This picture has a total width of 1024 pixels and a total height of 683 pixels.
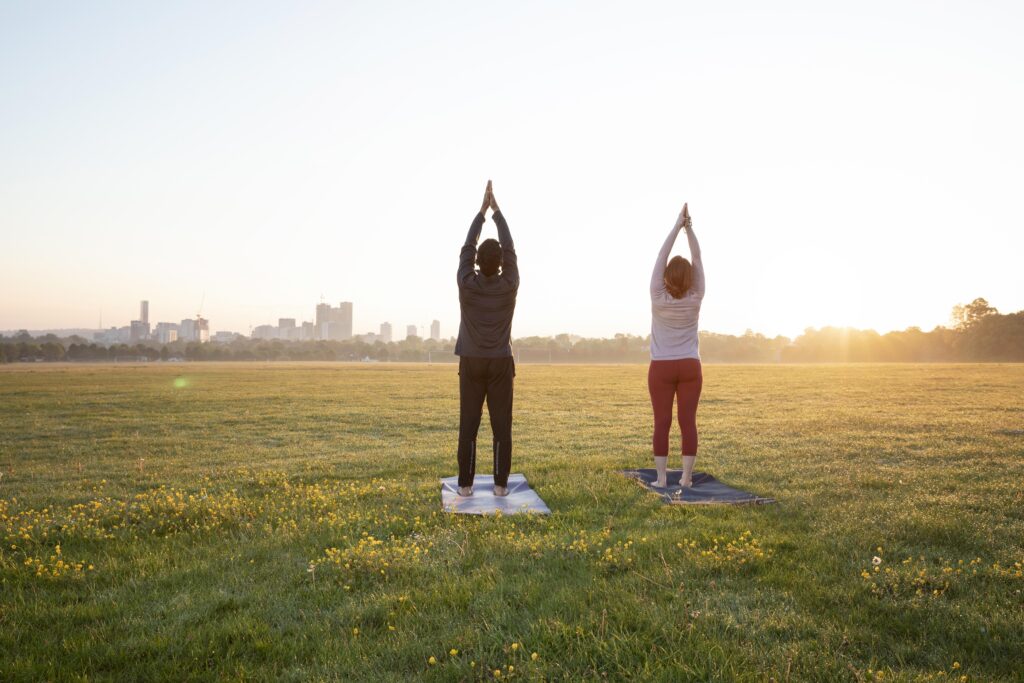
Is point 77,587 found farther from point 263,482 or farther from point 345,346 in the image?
point 345,346

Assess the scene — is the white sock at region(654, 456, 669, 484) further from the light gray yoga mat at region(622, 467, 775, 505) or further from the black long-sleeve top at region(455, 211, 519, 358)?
the black long-sleeve top at region(455, 211, 519, 358)

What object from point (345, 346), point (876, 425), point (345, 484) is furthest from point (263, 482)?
point (345, 346)

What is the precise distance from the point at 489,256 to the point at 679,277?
2.58 meters

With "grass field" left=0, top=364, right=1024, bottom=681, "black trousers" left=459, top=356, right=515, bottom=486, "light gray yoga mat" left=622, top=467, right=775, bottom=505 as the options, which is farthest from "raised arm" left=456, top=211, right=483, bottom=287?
"light gray yoga mat" left=622, top=467, right=775, bottom=505

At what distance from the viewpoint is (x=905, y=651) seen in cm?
421

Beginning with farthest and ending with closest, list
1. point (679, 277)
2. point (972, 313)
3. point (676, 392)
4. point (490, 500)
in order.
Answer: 1. point (972, 313)
2. point (676, 392)
3. point (679, 277)
4. point (490, 500)

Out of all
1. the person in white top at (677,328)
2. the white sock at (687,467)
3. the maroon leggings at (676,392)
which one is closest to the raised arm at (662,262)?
the person in white top at (677,328)

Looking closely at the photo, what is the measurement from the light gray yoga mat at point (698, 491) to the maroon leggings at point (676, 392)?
0.54 meters

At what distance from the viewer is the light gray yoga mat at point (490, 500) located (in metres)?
7.76

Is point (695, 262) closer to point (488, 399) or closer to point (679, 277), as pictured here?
point (679, 277)

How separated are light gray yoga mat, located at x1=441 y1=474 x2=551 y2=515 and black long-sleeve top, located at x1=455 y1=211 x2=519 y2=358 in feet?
6.23

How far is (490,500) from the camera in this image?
8.32 meters

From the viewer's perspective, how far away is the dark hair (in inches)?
318

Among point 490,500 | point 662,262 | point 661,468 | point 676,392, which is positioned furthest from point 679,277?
point 490,500
